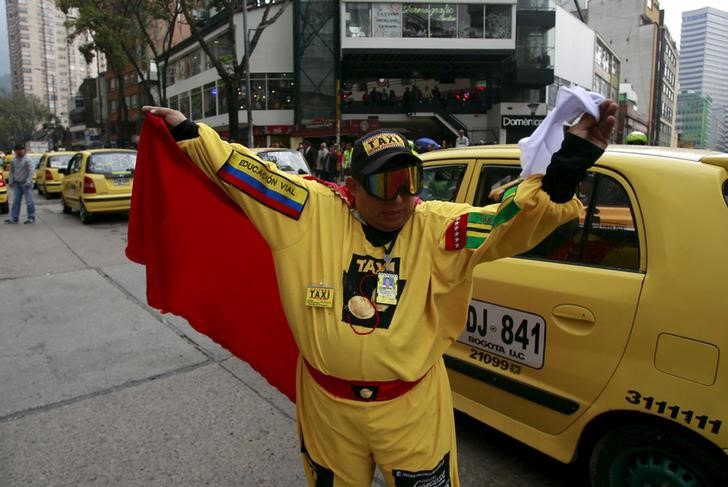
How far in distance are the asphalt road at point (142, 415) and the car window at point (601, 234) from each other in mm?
1237

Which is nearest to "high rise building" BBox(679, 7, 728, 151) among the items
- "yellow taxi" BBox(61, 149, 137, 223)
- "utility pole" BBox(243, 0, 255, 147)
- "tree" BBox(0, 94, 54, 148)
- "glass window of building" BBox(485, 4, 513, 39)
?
"glass window of building" BBox(485, 4, 513, 39)

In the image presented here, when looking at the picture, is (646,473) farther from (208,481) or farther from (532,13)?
(532,13)

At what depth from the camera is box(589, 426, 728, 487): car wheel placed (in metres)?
2.19

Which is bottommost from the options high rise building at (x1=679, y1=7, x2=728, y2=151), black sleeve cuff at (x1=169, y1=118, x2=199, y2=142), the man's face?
the man's face

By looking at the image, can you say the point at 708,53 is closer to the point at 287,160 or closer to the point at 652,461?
the point at 287,160

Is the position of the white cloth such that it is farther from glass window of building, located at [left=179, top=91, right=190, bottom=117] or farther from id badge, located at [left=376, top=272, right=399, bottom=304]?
glass window of building, located at [left=179, top=91, right=190, bottom=117]

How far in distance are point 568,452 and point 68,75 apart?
14479cm

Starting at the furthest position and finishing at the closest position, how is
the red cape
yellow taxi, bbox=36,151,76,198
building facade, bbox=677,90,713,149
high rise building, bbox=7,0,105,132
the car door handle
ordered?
building facade, bbox=677,90,713,149 → high rise building, bbox=7,0,105,132 → yellow taxi, bbox=36,151,76,198 → the car door handle → the red cape

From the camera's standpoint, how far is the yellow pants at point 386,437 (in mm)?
1679

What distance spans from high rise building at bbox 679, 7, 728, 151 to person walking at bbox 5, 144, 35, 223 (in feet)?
666

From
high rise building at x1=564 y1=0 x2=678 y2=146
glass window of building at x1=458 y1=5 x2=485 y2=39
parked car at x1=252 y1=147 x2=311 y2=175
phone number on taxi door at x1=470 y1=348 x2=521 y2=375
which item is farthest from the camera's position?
high rise building at x1=564 y1=0 x2=678 y2=146

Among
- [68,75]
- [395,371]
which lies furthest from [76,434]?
[68,75]

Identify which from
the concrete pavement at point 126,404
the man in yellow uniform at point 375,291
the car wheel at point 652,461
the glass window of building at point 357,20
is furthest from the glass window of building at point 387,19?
the man in yellow uniform at point 375,291

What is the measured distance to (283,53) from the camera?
3897cm
